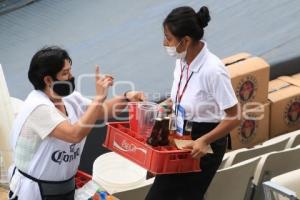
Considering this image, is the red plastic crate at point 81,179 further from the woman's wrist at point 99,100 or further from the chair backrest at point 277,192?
the chair backrest at point 277,192

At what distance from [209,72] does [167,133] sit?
309 millimetres

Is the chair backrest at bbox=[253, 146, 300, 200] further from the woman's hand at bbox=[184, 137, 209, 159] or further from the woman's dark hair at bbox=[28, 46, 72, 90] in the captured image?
the woman's dark hair at bbox=[28, 46, 72, 90]

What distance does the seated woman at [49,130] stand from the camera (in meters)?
2.01

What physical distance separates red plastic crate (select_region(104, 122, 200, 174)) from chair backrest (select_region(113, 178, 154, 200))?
0.22 m

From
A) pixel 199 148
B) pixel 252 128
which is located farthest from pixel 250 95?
pixel 199 148

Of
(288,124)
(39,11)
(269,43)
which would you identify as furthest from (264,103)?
Result: (39,11)

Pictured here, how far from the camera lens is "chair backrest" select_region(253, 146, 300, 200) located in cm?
262

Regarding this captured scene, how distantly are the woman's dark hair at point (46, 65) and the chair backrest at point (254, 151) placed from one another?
1121 millimetres

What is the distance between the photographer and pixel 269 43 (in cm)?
426

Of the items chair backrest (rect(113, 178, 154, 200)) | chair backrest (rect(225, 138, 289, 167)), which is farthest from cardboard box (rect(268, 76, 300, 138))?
chair backrest (rect(113, 178, 154, 200))

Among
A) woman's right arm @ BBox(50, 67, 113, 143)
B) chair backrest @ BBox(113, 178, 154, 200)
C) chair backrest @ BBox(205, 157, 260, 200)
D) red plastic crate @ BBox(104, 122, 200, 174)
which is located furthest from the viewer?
chair backrest @ BBox(205, 157, 260, 200)

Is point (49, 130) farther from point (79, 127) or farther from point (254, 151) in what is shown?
point (254, 151)

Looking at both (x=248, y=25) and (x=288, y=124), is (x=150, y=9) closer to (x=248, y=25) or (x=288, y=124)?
(x=248, y=25)

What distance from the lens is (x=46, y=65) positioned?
2.04 metres
